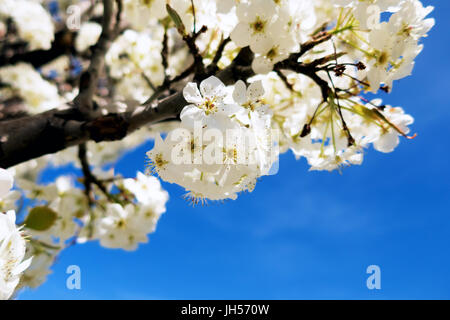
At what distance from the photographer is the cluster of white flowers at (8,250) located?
0.85 meters

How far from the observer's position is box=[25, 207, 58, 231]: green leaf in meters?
1.92

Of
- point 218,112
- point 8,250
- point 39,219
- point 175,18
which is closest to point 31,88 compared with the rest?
point 39,219

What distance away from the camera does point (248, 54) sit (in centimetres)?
129

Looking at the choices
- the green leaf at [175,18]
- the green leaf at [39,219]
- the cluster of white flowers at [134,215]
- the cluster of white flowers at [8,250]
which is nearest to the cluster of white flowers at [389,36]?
the green leaf at [175,18]

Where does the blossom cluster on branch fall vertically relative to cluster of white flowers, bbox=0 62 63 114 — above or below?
below

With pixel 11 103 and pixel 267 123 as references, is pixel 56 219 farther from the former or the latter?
pixel 11 103

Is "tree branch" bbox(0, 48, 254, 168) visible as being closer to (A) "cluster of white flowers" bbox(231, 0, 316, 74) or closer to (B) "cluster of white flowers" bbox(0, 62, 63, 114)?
(A) "cluster of white flowers" bbox(231, 0, 316, 74)

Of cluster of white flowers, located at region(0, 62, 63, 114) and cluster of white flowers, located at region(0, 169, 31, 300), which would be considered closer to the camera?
cluster of white flowers, located at region(0, 169, 31, 300)

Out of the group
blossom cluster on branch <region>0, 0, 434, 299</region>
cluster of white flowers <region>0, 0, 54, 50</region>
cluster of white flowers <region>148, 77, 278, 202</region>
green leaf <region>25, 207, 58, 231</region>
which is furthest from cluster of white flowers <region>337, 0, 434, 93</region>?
cluster of white flowers <region>0, 0, 54, 50</region>

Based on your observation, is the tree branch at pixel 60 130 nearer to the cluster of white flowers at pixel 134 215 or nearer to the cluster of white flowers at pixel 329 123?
the cluster of white flowers at pixel 329 123

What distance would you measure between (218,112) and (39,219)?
151cm
